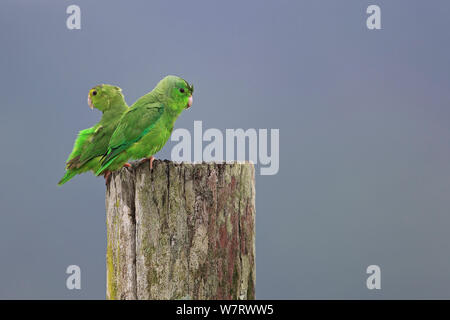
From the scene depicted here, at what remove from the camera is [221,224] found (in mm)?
2752

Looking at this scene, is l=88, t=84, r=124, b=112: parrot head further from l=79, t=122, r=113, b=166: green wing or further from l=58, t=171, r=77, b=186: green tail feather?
l=58, t=171, r=77, b=186: green tail feather

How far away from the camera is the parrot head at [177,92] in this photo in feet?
10.7

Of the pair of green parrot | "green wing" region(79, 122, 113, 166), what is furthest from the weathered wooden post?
"green wing" region(79, 122, 113, 166)

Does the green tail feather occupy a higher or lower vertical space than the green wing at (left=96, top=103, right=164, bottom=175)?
lower

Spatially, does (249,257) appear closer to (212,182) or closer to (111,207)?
(212,182)

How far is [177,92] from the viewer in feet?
10.7

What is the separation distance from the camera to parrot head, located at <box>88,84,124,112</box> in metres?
3.71

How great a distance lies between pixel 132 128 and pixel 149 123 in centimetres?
13

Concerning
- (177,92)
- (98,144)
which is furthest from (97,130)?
(177,92)

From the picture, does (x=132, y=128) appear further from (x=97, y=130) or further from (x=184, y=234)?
(x=184, y=234)

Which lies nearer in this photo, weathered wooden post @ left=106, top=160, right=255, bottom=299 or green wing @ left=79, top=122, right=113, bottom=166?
weathered wooden post @ left=106, top=160, right=255, bottom=299

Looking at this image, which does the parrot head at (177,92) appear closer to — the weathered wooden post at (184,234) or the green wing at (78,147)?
the weathered wooden post at (184,234)
